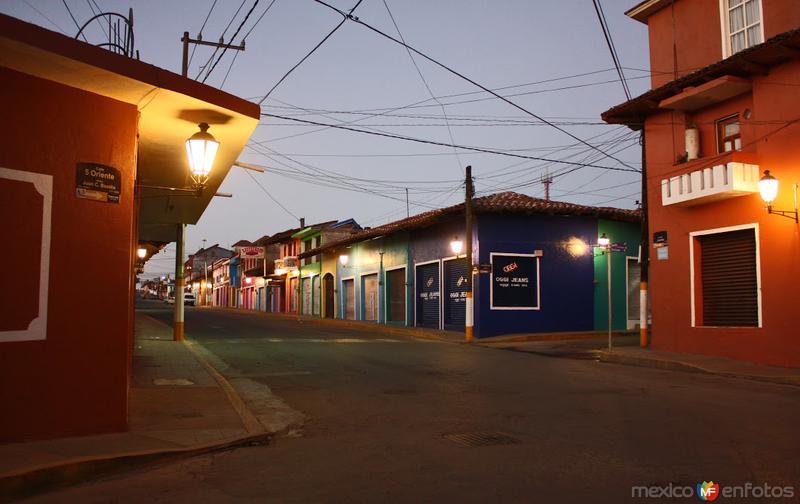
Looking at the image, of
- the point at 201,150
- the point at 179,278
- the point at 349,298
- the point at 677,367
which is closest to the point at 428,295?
the point at 349,298

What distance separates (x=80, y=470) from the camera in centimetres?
544

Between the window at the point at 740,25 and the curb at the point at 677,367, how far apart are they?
757 cm

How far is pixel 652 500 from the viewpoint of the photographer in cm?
466

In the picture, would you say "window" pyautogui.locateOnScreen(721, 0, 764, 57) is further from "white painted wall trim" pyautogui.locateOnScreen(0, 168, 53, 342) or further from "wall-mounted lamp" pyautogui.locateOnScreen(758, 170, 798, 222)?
"white painted wall trim" pyautogui.locateOnScreen(0, 168, 53, 342)

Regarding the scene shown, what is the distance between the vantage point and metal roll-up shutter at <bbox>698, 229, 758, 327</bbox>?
1470 cm

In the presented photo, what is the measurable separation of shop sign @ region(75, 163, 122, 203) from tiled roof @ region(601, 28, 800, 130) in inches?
500

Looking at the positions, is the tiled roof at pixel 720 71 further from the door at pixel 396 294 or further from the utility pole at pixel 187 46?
the door at pixel 396 294

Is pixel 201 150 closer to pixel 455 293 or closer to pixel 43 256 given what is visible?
pixel 43 256

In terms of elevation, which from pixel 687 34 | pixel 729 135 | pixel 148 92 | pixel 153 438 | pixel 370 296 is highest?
pixel 687 34

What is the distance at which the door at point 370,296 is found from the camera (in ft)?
115

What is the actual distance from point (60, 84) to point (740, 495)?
698cm

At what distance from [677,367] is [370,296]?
23.1m

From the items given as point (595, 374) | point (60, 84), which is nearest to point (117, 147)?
point (60, 84)

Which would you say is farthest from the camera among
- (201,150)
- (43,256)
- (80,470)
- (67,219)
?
(201,150)
